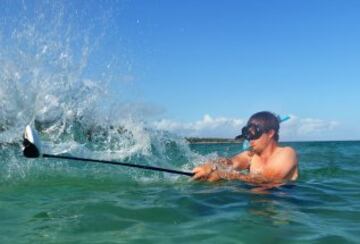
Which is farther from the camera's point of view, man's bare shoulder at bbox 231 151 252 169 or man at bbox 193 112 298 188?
man's bare shoulder at bbox 231 151 252 169

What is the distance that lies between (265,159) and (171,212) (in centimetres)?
307

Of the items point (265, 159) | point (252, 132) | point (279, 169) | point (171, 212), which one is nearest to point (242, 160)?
point (265, 159)

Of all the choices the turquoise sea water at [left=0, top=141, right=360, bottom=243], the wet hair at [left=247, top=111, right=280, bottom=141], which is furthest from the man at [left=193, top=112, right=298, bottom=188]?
the turquoise sea water at [left=0, top=141, right=360, bottom=243]

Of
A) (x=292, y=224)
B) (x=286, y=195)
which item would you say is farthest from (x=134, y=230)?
(x=286, y=195)

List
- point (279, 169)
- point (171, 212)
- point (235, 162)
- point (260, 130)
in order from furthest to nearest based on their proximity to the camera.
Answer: point (235, 162)
point (260, 130)
point (279, 169)
point (171, 212)

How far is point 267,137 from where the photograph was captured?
8617mm

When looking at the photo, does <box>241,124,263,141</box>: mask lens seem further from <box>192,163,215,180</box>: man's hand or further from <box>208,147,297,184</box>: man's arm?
<box>192,163,215,180</box>: man's hand

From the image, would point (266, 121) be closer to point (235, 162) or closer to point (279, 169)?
point (279, 169)

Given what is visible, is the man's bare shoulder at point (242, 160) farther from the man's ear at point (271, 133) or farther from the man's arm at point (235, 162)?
the man's ear at point (271, 133)

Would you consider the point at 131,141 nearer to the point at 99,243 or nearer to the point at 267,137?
the point at 267,137

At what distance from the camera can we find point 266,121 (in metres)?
8.61

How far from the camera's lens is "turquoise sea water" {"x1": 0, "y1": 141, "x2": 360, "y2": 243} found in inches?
192

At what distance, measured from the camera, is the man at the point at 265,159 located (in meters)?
8.34

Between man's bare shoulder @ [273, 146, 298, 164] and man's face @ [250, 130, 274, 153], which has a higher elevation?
man's face @ [250, 130, 274, 153]
